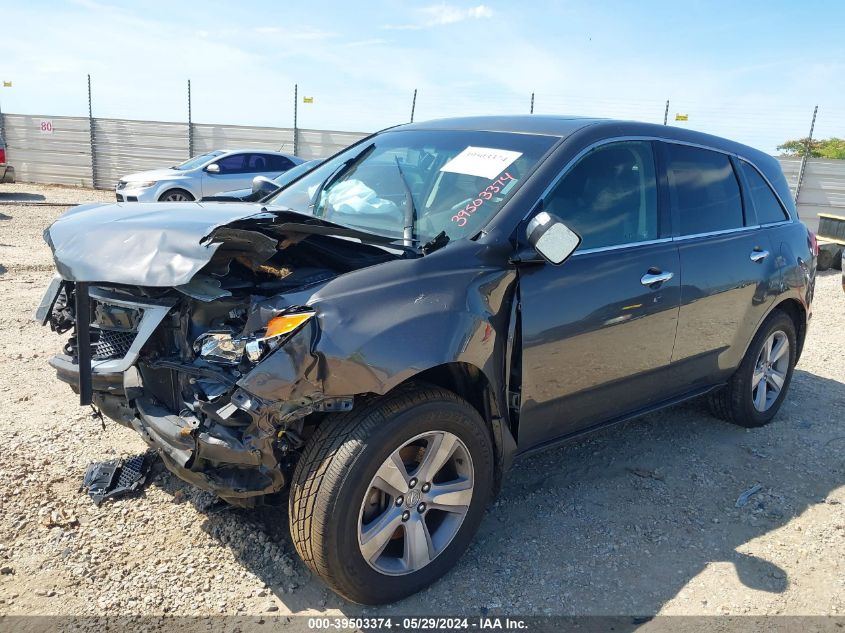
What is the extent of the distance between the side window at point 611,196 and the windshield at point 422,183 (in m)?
0.22

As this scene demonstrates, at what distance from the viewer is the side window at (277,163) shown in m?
14.5

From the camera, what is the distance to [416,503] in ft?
8.69

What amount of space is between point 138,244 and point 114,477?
1.38 meters

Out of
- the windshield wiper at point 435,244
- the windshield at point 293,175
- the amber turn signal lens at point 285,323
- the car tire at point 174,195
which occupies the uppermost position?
the windshield at point 293,175

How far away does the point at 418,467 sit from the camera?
2.62m

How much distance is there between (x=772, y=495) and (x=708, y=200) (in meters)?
1.72

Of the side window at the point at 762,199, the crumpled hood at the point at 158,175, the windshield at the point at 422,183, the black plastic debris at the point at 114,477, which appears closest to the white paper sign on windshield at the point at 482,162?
the windshield at the point at 422,183

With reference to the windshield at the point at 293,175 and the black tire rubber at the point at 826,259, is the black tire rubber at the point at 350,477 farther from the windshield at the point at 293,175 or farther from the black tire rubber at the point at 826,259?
the black tire rubber at the point at 826,259

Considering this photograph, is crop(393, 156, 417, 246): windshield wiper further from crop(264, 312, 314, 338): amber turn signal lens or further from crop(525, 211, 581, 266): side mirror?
crop(264, 312, 314, 338): amber turn signal lens

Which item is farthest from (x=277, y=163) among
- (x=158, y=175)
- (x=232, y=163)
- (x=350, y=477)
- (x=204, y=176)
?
(x=350, y=477)

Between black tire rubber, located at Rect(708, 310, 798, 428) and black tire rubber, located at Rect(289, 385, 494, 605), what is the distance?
2.60 m

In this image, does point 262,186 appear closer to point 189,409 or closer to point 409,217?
point 409,217

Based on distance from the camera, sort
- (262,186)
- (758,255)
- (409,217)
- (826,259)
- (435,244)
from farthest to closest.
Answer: (826,259) < (262,186) < (758,255) < (409,217) < (435,244)

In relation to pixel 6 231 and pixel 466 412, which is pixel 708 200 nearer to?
pixel 466 412
